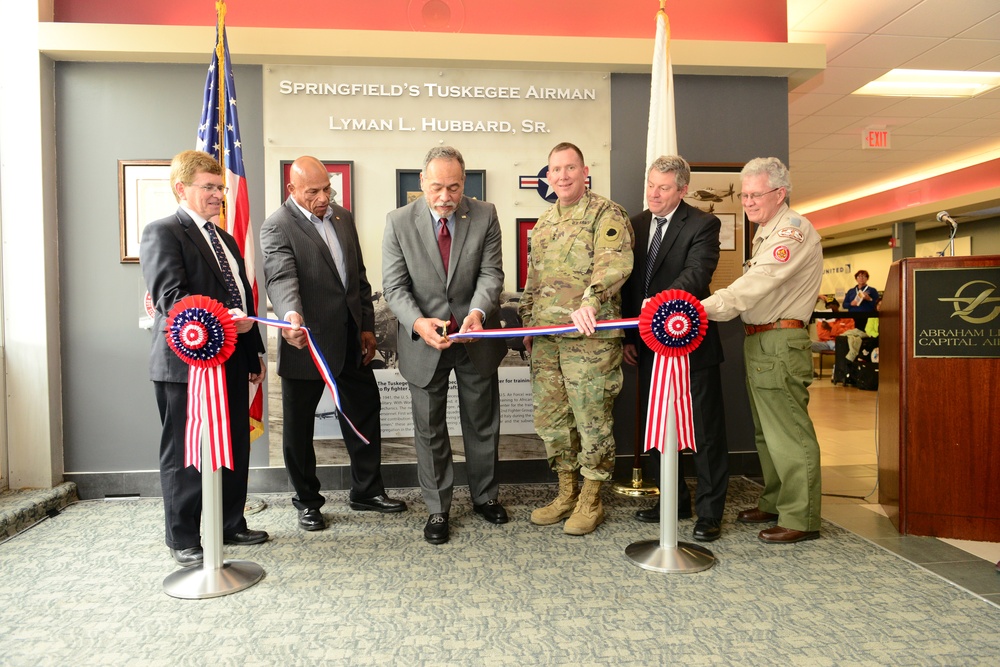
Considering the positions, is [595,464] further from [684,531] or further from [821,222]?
[821,222]

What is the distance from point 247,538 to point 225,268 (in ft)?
4.01

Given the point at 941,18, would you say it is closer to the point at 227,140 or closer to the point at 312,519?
the point at 227,140

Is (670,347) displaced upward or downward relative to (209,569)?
upward

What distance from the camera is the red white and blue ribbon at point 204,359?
7.61ft

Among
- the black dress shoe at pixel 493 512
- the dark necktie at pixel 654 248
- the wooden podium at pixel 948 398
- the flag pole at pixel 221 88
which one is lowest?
the black dress shoe at pixel 493 512

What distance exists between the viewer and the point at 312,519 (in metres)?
3.14

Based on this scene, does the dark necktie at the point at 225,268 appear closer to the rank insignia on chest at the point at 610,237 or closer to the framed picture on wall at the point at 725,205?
the rank insignia on chest at the point at 610,237

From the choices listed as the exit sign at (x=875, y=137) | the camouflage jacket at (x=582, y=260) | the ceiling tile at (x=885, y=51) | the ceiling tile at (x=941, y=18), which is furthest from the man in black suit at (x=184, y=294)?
the exit sign at (x=875, y=137)

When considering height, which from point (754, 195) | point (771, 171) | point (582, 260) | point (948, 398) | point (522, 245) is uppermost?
point (771, 171)

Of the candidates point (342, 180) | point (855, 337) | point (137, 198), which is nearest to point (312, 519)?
point (342, 180)

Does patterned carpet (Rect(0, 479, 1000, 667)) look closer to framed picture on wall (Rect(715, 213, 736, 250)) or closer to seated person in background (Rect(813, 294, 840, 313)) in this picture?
seated person in background (Rect(813, 294, 840, 313))

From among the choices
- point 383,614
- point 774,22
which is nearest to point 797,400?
point 383,614

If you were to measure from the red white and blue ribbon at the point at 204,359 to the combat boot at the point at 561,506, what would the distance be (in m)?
1.46

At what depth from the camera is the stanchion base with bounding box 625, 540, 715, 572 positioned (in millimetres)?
2533
